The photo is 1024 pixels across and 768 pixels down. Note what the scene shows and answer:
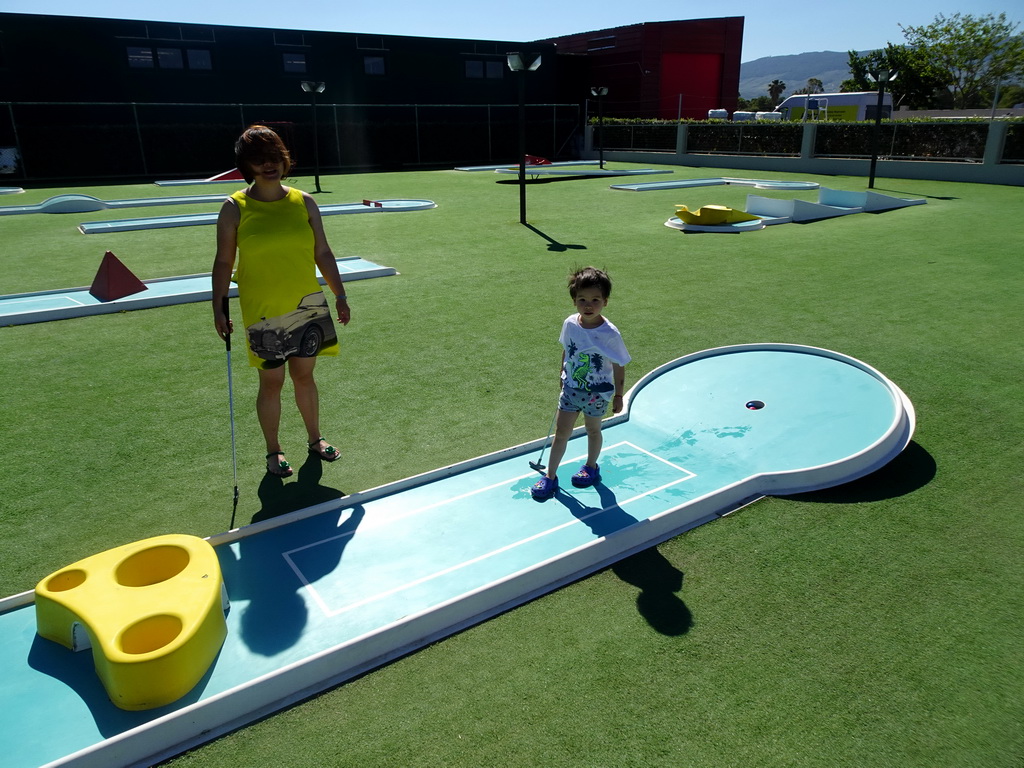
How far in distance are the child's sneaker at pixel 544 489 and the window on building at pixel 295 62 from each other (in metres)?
31.4

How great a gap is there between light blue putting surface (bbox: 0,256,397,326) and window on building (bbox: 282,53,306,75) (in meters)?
24.8

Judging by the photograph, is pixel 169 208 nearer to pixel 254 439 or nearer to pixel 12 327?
pixel 12 327

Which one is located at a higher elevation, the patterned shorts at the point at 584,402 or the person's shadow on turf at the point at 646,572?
the patterned shorts at the point at 584,402

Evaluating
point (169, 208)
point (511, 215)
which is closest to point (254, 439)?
point (511, 215)

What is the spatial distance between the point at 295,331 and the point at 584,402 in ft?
5.34

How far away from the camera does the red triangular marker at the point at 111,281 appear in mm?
7871

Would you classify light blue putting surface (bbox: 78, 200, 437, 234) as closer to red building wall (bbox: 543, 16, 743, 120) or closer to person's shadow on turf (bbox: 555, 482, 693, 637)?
person's shadow on turf (bbox: 555, 482, 693, 637)

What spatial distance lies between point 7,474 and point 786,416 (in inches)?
188

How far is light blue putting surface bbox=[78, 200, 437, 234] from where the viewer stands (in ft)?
43.7

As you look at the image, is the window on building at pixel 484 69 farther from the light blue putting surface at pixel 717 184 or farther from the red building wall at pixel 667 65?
the light blue putting surface at pixel 717 184

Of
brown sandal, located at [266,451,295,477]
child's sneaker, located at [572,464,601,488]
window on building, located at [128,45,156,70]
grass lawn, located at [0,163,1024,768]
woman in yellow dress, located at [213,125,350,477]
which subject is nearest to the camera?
grass lawn, located at [0,163,1024,768]

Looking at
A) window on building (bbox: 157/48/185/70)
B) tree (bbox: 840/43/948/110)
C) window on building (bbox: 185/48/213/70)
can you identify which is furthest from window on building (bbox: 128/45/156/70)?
tree (bbox: 840/43/948/110)

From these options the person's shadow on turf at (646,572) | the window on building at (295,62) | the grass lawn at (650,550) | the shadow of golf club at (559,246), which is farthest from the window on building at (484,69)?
the person's shadow on turf at (646,572)

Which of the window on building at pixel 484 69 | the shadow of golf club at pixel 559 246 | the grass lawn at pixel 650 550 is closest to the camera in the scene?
the grass lawn at pixel 650 550
